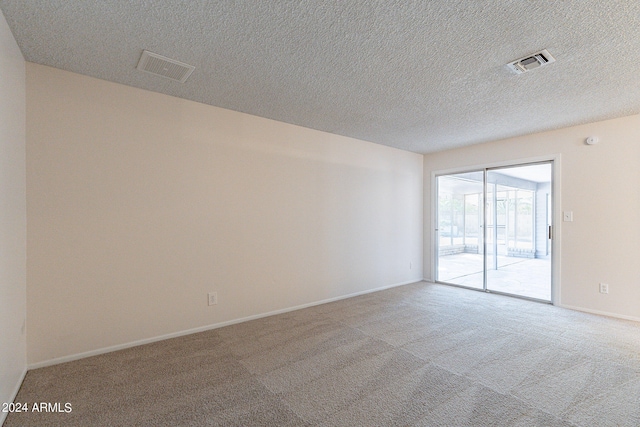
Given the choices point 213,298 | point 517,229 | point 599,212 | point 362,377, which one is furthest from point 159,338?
point 517,229

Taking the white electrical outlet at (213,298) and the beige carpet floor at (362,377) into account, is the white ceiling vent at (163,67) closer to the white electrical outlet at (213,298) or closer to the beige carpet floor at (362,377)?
the white electrical outlet at (213,298)

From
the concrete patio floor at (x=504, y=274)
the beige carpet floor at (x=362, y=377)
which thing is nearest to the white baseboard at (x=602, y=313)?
the beige carpet floor at (x=362, y=377)

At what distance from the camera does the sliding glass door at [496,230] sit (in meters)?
4.77

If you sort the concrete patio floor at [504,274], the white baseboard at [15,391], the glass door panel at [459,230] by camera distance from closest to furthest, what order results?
1. the white baseboard at [15,391]
2. the concrete patio floor at [504,274]
3. the glass door panel at [459,230]

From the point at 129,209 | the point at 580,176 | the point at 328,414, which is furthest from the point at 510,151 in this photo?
the point at 129,209

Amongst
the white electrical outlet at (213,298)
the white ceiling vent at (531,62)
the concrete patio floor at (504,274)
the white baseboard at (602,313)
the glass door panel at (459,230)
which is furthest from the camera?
the glass door panel at (459,230)

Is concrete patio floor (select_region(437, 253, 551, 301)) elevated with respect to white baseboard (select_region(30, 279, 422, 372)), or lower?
elevated

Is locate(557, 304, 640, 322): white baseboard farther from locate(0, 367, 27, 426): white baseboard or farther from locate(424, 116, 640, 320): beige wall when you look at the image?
locate(0, 367, 27, 426): white baseboard

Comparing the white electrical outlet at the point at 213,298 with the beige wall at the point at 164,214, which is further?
the white electrical outlet at the point at 213,298

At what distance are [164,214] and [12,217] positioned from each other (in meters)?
1.07

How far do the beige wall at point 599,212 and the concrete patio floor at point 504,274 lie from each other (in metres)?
0.77

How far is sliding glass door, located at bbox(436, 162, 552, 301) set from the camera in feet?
15.7

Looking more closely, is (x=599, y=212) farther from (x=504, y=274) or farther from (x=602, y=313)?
(x=504, y=274)

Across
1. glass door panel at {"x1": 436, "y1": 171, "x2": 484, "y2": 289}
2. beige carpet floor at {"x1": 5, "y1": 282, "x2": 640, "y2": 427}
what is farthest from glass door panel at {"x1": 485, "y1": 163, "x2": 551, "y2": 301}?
beige carpet floor at {"x1": 5, "y1": 282, "x2": 640, "y2": 427}
